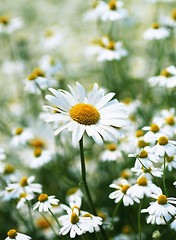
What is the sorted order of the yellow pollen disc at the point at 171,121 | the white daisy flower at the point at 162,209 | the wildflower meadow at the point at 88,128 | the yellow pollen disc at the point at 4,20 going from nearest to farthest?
the white daisy flower at the point at 162,209, the wildflower meadow at the point at 88,128, the yellow pollen disc at the point at 171,121, the yellow pollen disc at the point at 4,20

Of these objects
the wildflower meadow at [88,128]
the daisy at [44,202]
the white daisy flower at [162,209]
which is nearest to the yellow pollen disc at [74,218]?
the wildflower meadow at [88,128]

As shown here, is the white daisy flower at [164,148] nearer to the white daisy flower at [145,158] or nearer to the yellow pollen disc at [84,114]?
the white daisy flower at [145,158]

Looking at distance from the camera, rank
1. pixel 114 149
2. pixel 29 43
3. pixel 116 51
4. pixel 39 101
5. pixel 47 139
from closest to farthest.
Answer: pixel 114 149 → pixel 116 51 → pixel 47 139 → pixel 39 101 → pixel 29 43

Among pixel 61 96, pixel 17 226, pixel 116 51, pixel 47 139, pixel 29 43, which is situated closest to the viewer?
pixel 61 96

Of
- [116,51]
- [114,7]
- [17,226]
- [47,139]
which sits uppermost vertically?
[114,7]

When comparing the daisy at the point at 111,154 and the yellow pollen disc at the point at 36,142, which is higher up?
the daisy at the point at 111,154

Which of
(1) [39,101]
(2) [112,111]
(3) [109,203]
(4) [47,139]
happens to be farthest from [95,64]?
(2) [112,111]

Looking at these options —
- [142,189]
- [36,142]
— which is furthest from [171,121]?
[36,142]

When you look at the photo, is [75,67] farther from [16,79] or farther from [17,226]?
[17,226]
